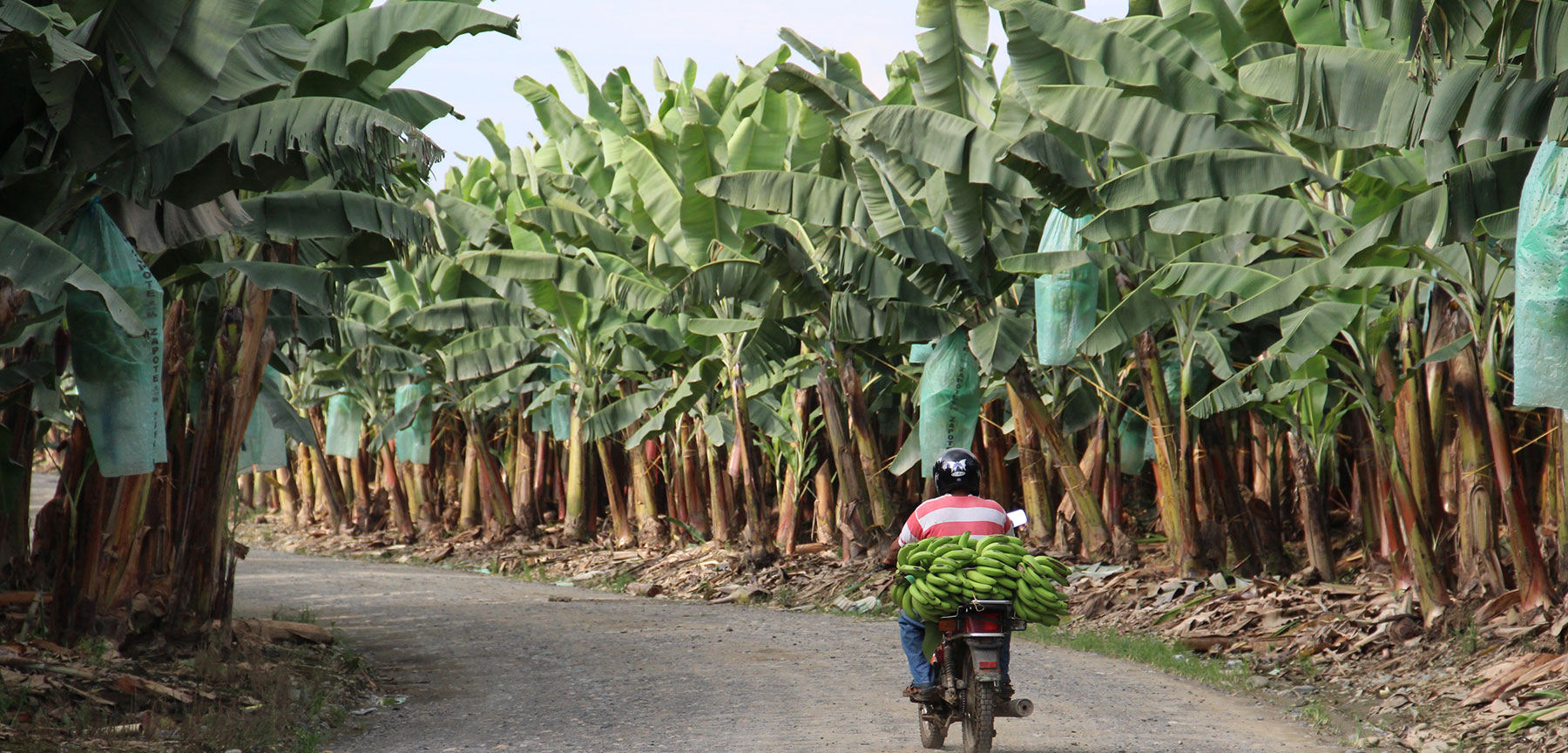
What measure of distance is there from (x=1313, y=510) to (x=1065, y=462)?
7.40ft

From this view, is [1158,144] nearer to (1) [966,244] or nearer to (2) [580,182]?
(1) [966,244]

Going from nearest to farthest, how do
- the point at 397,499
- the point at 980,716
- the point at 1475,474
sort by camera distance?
the point at 980,716, the point at 1475,474, the point at 397,499

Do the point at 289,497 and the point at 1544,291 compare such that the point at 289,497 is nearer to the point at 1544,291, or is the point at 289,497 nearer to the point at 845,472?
the point at 845,472

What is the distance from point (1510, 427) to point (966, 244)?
4.77 m

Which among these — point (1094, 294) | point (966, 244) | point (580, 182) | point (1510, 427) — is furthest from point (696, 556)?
point (1510, 427)

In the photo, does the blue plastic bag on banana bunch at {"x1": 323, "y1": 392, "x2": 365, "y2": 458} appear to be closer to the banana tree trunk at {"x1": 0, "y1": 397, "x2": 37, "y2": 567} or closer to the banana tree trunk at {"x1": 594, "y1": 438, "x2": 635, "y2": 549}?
the banana tree trunk at {"x1": 594, "y1": 438, "x2": 635, "y2": 549}

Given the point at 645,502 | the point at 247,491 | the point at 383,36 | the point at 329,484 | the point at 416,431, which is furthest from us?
the point at 247,491

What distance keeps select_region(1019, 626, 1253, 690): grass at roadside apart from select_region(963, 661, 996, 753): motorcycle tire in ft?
11.2

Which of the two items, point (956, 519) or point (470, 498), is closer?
point (956, 519)

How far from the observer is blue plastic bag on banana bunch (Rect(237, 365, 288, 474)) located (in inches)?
479

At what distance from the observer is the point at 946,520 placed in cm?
602

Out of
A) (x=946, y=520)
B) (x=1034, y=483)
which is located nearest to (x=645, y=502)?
(x=1034, y=483)

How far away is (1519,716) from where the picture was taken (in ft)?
20.6

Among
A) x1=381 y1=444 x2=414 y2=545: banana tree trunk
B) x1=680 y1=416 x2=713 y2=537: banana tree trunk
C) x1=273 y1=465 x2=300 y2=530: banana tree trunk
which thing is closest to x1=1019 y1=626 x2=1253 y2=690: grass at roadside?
x1=680 y1=416 x2=713 y2=537: banana tree trunk
